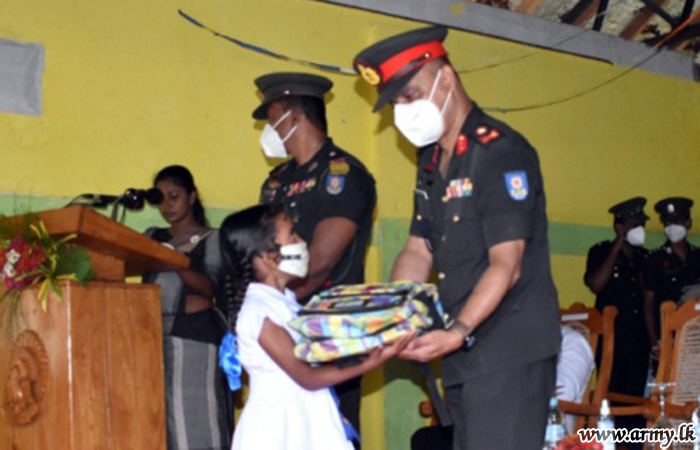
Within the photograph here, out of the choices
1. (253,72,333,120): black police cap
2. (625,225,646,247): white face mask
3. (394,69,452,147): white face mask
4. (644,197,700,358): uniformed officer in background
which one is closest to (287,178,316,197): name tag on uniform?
(253,72,333,120): black police cap

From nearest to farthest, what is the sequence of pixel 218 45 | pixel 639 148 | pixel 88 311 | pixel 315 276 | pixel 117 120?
pixel 88 311, pixel 315 276, pixel 117 120, pixel 218 45, pixel 639 148

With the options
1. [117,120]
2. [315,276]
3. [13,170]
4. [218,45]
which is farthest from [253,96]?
[315,276]

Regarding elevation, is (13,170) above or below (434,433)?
above

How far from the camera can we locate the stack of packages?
8.96ft

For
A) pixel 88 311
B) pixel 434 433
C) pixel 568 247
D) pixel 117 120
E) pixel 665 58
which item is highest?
pixel 665 58

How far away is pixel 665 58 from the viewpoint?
7.38 metres

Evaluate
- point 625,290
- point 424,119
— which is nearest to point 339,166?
point 424,119

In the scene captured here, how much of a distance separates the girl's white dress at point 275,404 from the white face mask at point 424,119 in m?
0.69

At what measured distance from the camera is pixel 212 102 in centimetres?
509

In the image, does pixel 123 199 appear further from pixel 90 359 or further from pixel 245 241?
pixel 90 359

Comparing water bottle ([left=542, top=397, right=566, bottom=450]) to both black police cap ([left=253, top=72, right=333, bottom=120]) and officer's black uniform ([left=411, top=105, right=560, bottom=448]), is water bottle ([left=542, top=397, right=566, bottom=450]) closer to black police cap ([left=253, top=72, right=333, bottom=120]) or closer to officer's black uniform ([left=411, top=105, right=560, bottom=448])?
officer's black uniform ([left=411, top=105, right=560, bottom=448])

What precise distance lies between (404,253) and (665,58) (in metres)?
4.81

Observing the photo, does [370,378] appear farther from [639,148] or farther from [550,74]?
[639,148]

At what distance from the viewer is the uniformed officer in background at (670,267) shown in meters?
5.93
